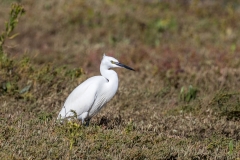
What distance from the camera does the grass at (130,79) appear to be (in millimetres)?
5520

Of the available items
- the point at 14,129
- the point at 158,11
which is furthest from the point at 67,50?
the point at 14,129

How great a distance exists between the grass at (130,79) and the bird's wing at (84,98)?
24 centimetres

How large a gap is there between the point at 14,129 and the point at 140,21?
8.46 m

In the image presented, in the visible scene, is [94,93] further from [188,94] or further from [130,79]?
[130,79]

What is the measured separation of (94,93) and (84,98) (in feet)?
0.55

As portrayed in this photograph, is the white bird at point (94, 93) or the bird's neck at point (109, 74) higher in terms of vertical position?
the bird's neck at point (109, 74)

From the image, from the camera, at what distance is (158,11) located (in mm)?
14961

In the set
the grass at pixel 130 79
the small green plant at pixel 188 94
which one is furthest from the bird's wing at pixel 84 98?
the small green plant at pixel 188 94

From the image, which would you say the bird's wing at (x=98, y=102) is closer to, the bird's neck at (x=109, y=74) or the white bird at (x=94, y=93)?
the white bird at (x=94, y=93)

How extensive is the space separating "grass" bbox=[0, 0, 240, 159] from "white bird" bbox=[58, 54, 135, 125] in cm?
22

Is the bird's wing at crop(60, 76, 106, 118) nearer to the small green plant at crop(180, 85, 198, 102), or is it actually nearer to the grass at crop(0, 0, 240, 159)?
the grass at crop(0, 0, 240, 159)

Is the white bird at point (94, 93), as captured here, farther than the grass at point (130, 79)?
Yes

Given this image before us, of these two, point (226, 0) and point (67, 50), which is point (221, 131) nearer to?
point (67, 50)

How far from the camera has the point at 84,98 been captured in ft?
20.7
